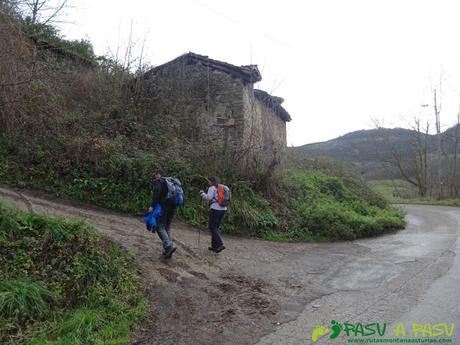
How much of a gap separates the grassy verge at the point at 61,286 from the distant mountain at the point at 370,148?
31.6m

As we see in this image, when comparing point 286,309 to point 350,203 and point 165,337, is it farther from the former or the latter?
point 350,203

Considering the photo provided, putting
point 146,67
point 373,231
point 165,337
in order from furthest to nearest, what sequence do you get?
point 146,67
point 373,231
point 165,337

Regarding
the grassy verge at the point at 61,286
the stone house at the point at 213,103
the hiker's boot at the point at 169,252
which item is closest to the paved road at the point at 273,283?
the hiker's boot at the point at 169,252

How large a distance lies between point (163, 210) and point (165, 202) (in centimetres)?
16

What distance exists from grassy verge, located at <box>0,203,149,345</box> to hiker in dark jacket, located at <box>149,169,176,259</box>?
3.45 ft

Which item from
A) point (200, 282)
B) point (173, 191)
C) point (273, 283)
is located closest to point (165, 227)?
point (173, 191)

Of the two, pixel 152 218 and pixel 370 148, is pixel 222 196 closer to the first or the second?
pixel 152 218

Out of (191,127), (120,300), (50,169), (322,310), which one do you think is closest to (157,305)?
(120,300)

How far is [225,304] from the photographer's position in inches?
218

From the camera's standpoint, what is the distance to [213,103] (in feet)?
50.8

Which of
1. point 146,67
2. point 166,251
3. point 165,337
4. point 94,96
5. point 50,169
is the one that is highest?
point 146,67

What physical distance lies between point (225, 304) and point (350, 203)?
10478 millimetres

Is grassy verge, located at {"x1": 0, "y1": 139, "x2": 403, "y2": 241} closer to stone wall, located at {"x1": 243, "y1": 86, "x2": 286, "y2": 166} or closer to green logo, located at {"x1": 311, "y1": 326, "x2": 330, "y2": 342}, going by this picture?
stone wall, located at {"x1": 243, "y1": 86, "x2": 286, "y2": 166}

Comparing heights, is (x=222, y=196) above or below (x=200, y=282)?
above
